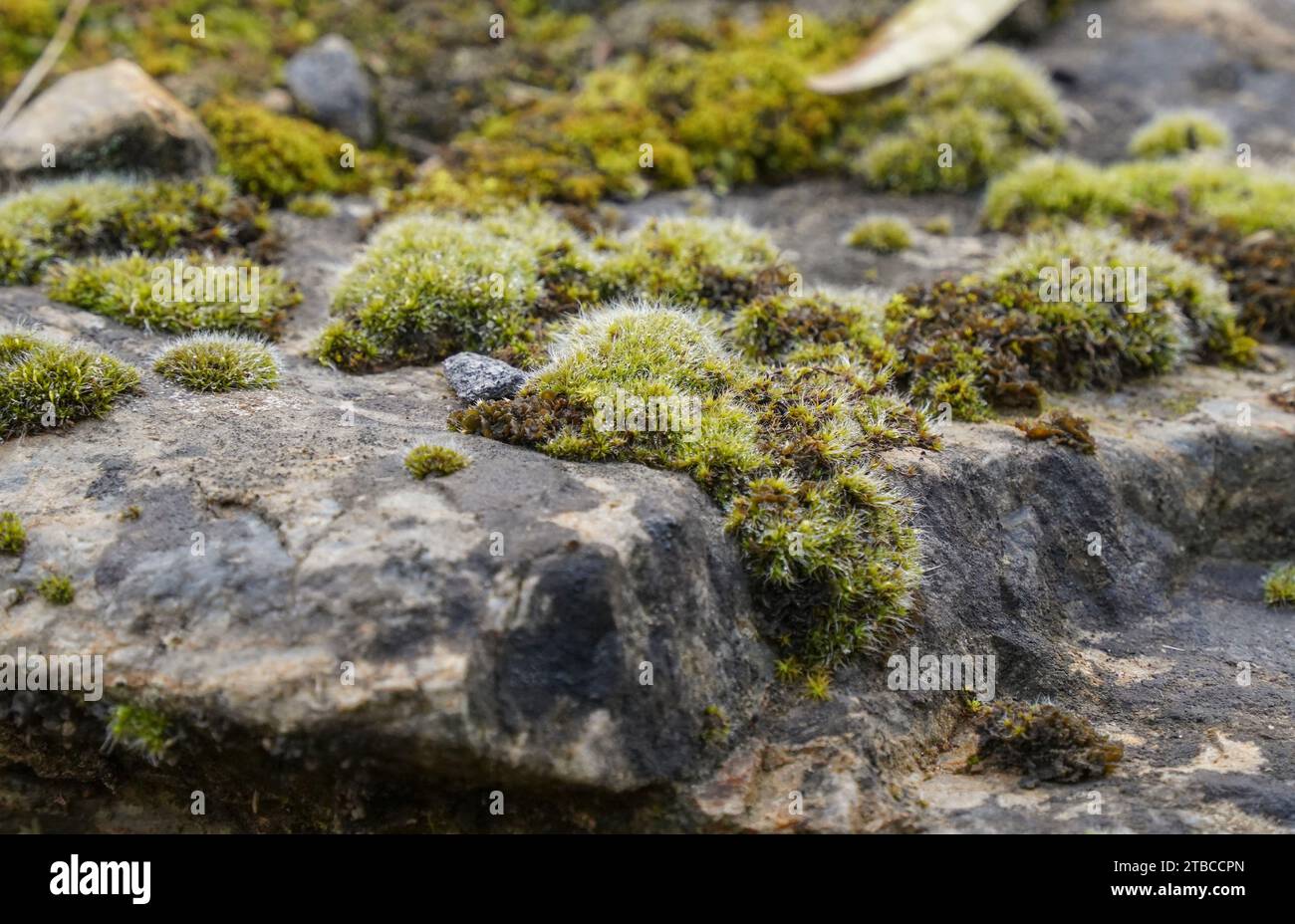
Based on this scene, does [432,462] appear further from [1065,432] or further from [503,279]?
[1065,432]

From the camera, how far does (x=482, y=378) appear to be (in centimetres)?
883

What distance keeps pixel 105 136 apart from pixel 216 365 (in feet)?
16.3

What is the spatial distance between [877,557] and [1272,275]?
304 inches

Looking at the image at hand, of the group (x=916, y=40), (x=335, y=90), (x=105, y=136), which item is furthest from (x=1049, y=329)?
(x=105, y=136)

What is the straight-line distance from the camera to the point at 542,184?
43.4ft

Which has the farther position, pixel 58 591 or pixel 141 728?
pixel 58 591

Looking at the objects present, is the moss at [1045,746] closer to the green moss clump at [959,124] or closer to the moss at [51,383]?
the moss at [51,383]

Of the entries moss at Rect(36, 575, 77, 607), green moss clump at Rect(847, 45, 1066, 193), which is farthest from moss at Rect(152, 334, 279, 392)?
green moss clump at Rect(847, 45, 1066, 193)

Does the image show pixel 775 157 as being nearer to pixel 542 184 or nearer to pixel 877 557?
pixel 542 184

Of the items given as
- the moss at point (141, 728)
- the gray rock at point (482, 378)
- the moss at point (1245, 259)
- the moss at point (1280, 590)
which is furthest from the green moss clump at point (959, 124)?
the moss at point (141, 728)

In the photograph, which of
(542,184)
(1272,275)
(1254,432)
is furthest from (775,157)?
(1254,432)

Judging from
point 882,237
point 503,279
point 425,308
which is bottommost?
point 425,308

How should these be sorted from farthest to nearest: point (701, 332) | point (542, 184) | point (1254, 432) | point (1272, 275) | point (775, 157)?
point (775, 157) < point (542, 184) < point (1272, 275) < point (1254, 432) < point (701, 332)

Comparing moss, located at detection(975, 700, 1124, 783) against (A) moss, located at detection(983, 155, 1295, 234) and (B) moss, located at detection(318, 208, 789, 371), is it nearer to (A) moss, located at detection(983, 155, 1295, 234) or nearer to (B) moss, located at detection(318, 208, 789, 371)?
(B) moss, located at detection(318, 208, 789, 371)
